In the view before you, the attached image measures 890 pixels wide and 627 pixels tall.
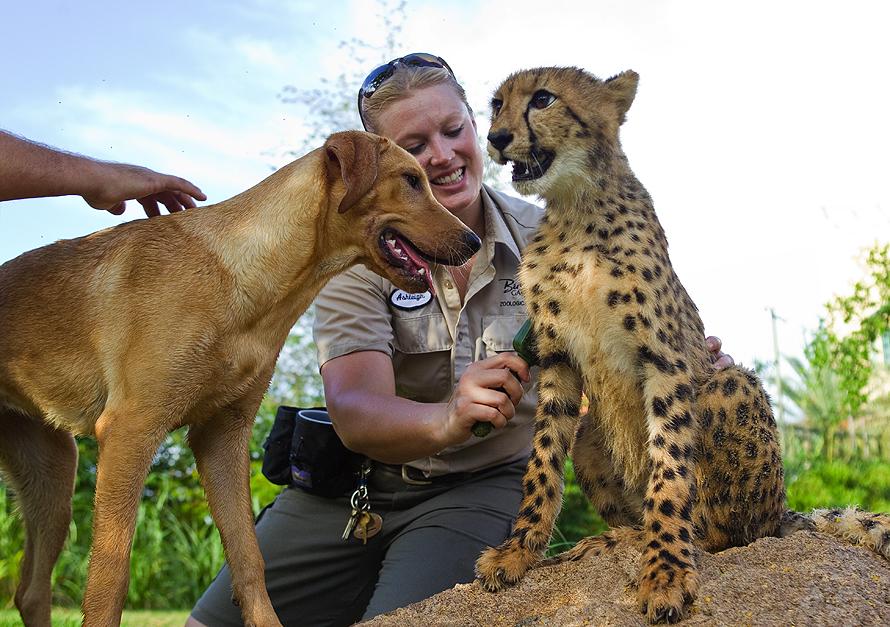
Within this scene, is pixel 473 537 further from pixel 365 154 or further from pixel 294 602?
pixel 365 154

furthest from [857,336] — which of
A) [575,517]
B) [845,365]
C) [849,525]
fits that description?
[849,525]

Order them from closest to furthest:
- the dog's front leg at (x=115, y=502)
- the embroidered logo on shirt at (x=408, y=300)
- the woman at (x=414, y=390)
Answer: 1. the dog's front leg at (x=115, y=502)
2. the woman at (x=414, y=390)
3. the embroidered logo on shirt at (x=408, y=300)

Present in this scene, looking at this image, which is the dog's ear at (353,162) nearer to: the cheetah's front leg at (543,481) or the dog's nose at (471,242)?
the dog's nose at (471,242)

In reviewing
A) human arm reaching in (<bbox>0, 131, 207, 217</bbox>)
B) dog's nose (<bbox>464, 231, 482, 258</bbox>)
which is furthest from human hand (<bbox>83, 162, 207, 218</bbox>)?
dog's nose (<bbox>464, 231, 482, 258</bbox>)

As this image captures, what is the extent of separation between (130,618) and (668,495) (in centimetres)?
543

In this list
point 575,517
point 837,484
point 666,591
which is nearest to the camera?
point 666,591

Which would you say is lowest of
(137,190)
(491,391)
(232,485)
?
(232,485)

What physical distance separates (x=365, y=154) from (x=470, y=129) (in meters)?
1.36

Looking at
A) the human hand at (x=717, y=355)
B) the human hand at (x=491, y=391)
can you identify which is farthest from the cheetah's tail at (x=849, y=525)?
the human hand at (x=491, y=391)

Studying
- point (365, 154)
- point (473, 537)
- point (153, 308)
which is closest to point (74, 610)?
point (473, 537)

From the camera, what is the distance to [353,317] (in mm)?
4453

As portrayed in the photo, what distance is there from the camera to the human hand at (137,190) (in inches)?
141

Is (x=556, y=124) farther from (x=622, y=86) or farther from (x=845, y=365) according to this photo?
(x=845, y=365)

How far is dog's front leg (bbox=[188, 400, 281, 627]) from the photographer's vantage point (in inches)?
133
